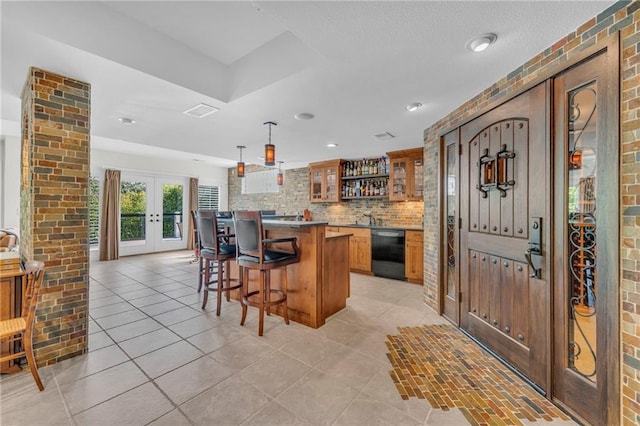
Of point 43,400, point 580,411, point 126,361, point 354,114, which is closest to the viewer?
point 580,411

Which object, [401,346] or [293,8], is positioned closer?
[293,8]

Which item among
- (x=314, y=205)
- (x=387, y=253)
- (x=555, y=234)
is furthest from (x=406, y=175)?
(x=555, y=234)

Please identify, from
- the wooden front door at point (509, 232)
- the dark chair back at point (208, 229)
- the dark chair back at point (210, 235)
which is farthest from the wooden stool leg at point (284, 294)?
the wooden front door at point (509, 232)

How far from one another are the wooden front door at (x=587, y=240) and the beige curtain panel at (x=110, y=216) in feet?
27.0

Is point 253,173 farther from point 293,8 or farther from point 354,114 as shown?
point 293,8

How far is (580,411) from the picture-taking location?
5.55 feet

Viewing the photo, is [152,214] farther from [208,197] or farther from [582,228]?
[582,228]

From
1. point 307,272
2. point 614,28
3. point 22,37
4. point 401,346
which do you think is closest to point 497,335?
point 401,346

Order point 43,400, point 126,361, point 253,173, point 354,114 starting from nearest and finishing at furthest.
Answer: point 43,400 → point 126,361 → point 354,114 → point 253,173

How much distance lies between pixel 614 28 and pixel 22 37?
3758 millimetres

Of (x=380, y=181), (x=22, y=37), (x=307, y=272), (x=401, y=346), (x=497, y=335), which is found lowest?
(x=401, y=346)

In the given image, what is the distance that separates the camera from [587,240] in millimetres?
1711

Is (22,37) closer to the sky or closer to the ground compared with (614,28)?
closer to the sky

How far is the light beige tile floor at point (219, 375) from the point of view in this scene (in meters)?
1.72
